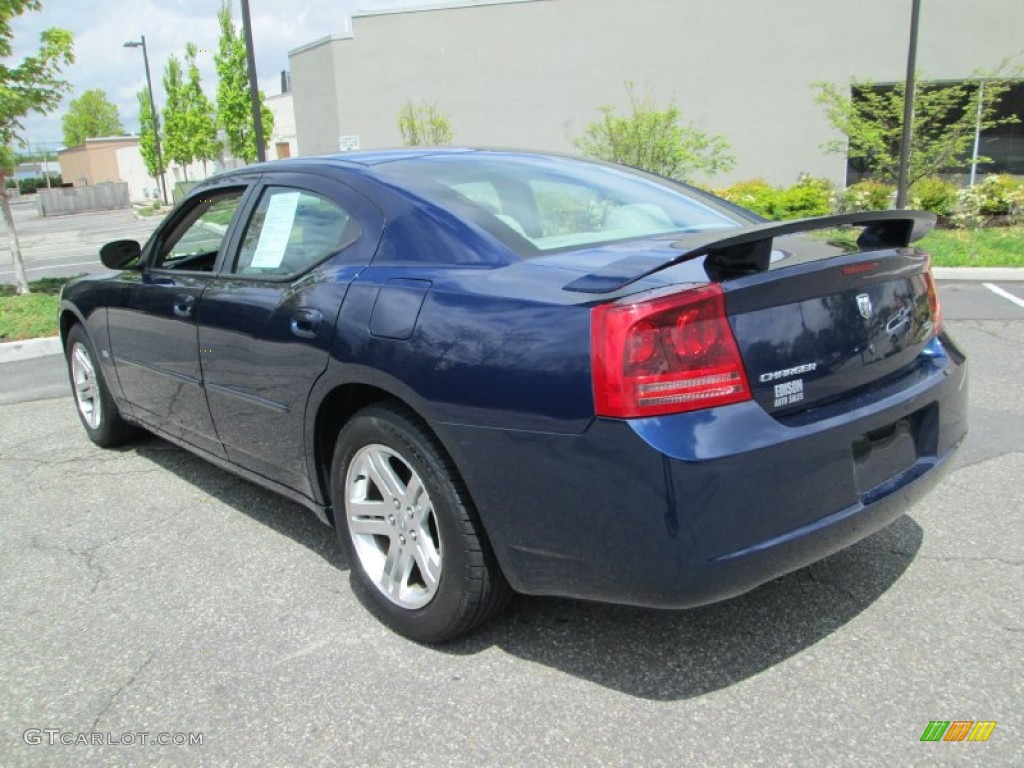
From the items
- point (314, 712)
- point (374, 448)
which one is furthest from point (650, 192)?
point (314, 712)

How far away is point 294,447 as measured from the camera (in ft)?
10.8

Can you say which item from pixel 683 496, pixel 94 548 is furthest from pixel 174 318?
pixel 683 496

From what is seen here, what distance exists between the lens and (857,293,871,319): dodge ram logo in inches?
101

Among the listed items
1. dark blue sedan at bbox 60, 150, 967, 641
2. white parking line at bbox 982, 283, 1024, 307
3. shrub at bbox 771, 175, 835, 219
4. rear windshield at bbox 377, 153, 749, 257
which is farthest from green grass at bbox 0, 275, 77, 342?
shrub at bbox 771, 175, 835, 219

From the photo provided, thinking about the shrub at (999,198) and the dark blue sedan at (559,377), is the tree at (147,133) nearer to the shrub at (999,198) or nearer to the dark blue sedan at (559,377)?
the shrub at (999,198)

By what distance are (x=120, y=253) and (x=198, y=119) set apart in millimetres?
44403

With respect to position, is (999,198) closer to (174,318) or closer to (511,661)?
(174,318)

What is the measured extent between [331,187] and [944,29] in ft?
84.4

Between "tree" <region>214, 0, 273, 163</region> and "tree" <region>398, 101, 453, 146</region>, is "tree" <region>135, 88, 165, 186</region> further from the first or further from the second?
"tree" <region>398, 101, 453, 146</region>

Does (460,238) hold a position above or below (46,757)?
above

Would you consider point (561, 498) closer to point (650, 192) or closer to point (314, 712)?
point (314, 712)

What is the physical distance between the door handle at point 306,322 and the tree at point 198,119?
45.3m

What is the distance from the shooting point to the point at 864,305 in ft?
8.43
